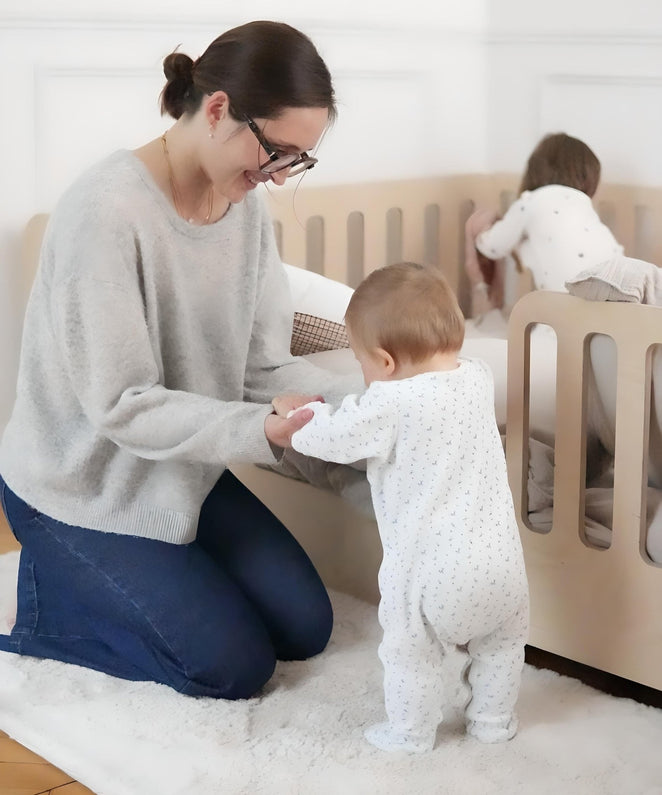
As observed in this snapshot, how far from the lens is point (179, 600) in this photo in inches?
59.3

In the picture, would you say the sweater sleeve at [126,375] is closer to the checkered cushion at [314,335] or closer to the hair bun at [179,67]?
the hair bun at [179,67]

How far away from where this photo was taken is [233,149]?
1.44 metres

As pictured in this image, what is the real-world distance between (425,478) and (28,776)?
1.94 feet

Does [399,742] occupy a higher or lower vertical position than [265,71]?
lower

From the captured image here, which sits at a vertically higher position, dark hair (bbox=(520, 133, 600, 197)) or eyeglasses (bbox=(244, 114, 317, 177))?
eyeglasses (bbox=(244, 114, 317, 177))

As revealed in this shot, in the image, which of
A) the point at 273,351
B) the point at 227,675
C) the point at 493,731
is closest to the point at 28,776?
the point at 227,675

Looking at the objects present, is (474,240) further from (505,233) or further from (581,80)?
(581,80)

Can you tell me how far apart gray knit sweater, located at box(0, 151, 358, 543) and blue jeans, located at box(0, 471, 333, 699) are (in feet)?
0.14

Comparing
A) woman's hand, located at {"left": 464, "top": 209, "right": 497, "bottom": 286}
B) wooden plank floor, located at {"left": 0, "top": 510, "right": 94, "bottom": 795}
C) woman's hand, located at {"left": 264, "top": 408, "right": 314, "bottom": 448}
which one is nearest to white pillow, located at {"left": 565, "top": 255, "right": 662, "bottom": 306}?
woman's hand, located at {"left": 264, "top": 408, "right": 314, "bottom": 448}

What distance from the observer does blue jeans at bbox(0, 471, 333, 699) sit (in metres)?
1.51

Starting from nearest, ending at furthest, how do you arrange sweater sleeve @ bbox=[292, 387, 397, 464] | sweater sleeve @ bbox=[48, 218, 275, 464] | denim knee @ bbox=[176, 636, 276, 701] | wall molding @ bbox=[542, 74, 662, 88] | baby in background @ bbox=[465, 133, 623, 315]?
sweater sleeve @ bbox=[292, 387, 397, 464] → sweater sleeve @ bbox=[48, 218, 275, 464] → denim knee @ bbox=[176, 636, 276, 701] → baby in background @ bbox=[465, 133, 623, 315] → wall molding @ bbox=[542, 74, 662, 88]

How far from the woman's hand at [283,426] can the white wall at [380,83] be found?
113 cm

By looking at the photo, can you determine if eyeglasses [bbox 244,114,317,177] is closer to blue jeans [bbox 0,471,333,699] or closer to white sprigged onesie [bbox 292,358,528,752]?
white sprigged onesie [bbox 292,358,528,752]

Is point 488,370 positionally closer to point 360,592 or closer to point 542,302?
point 542,302
